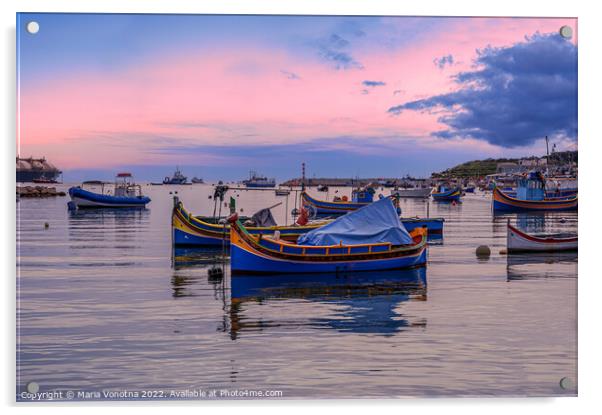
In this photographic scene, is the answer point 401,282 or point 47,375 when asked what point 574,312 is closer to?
point 47,375

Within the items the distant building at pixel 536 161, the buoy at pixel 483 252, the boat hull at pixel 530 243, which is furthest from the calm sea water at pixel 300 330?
the distant building at pixel 536 161

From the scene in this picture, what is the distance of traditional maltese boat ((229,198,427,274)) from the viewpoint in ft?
78.1

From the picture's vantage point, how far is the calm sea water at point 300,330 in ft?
A: 38.9

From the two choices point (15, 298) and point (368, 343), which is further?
point (368, 343)

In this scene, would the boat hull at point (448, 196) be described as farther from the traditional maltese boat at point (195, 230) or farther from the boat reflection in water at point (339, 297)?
the boat reflection in water at point (339, 297)

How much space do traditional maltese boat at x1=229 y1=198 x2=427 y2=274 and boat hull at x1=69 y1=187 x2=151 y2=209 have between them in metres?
50.2

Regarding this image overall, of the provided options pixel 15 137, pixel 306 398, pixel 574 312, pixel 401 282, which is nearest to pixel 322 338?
pixel 306 398

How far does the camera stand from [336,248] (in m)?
24.2

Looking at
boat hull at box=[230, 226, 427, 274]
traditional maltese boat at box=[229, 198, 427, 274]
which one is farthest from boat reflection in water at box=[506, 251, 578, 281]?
boat hull at box=[230, 226, 427, 274]

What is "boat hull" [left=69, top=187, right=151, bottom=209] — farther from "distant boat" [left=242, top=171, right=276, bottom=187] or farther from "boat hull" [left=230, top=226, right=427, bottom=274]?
"boat hull" [left=230, top=226, right=427, bottom=274]

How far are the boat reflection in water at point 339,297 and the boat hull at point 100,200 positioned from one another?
5128 cm

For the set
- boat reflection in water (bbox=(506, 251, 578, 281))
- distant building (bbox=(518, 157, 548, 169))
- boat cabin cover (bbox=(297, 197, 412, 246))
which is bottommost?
boat reflection in water (bbox=(506, 251, 578, 281))

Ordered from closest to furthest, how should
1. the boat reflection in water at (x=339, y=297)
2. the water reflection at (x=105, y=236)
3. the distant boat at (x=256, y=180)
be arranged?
the boat reflection in water at (x=339, y=297)
the distant boat at (x=256, y=180)
the water reflection at (x=105, y=236)
